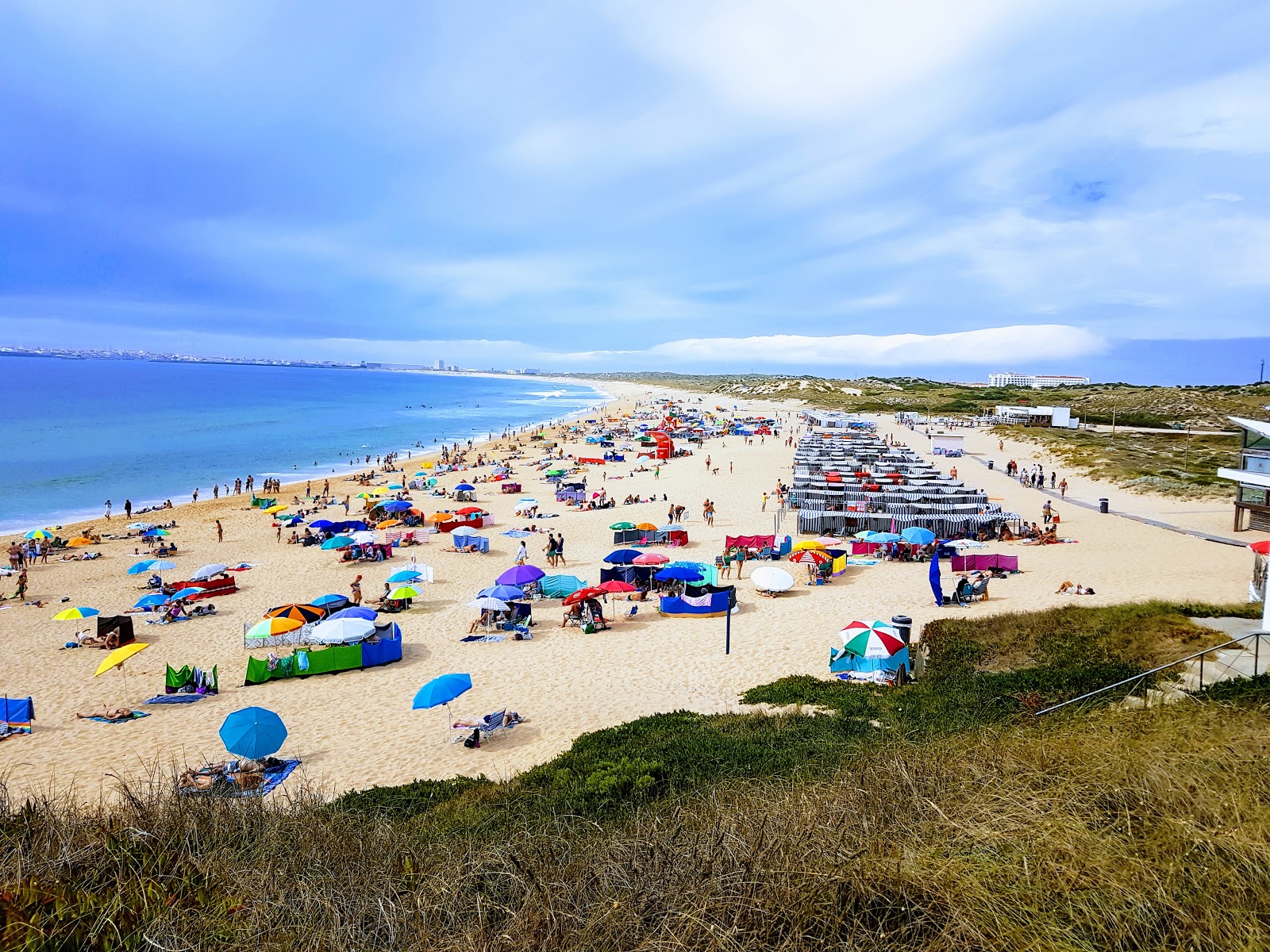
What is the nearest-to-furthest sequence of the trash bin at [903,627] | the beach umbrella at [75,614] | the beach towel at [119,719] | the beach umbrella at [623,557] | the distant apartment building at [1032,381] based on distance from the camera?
1. the beach towel at [119,719]
2. the trash bin at [903,627]
3. the beach umbrella at [75,614]
4. the beach umbrella at [623,557]
5. the distant apartment building at [1032,381]

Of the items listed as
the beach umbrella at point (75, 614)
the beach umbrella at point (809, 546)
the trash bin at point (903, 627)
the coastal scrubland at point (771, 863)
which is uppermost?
the coastal scrubland at point (771, 863)

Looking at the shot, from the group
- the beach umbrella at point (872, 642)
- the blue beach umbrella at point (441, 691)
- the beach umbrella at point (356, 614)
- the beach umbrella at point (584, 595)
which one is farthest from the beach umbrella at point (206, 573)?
the beach umbrella at point (872, 642)

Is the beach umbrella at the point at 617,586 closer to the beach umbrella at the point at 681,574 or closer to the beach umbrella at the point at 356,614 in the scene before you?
the beach umbrella at the point at 681,574

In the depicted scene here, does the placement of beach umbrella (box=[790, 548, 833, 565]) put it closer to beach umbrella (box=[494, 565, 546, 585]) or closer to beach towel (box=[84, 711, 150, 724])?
beach umbrella (box=[494, 565, 546, 585])

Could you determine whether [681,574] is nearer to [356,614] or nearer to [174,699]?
[356,614]

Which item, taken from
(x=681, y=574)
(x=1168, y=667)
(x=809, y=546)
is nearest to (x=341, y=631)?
(x=681, y=574)

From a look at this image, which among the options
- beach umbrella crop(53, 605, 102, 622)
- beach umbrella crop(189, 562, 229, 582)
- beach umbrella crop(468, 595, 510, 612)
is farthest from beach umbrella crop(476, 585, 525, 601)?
beach umbrella crop(53, 605, 102, 622)
